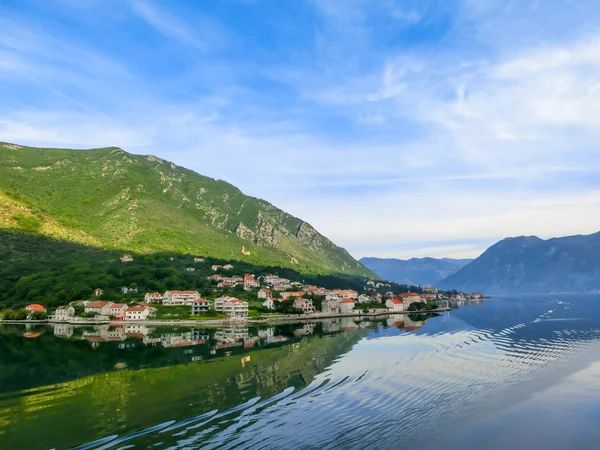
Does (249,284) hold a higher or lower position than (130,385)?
higher

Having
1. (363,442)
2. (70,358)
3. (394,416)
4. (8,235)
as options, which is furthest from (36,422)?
(8,235)

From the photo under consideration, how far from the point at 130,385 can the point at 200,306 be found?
76.5 m

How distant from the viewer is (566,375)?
36.5 meters

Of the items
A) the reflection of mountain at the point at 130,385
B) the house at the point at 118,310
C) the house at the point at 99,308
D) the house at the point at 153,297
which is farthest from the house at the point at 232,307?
the reflection of mountain at the point at 130,385

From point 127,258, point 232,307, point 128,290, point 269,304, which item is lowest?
point 232,307

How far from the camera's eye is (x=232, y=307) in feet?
337

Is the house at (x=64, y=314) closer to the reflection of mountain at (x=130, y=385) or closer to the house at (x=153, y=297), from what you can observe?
the house at (x=153, y=297)

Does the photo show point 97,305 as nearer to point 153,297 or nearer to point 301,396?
point 153,297

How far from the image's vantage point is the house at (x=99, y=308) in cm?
9838

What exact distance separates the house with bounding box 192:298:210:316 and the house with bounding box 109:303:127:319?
16.6 metres

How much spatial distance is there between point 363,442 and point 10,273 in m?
130

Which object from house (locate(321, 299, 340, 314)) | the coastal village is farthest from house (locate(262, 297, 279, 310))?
house (locate(321, 299, 340, 314))

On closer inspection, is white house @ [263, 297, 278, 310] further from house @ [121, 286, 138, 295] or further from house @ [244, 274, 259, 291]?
house @ [121, 286, 138, 295]

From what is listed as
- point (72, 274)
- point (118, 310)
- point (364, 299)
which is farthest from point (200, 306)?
point (364, 299)
